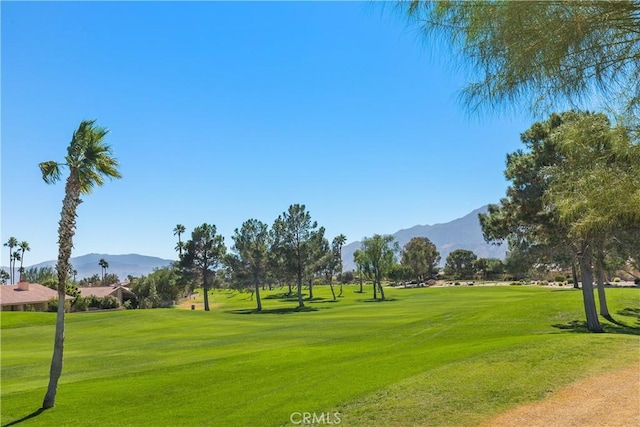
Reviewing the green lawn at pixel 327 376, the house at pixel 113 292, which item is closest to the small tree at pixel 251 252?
the house at pixel 113 292

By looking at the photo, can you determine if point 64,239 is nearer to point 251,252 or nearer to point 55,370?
point 55,370

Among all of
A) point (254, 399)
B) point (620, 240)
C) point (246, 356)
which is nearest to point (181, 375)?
point (246, 356)

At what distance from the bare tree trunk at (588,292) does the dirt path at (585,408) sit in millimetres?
14376

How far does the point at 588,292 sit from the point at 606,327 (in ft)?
9.23

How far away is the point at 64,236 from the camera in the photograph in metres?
14.7

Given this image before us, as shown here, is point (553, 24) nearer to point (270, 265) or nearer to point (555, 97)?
point (555, 97)

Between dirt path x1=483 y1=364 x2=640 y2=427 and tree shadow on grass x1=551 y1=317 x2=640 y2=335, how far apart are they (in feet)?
47.4

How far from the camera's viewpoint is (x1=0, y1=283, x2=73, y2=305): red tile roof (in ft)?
192

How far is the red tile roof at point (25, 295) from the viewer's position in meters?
58.5

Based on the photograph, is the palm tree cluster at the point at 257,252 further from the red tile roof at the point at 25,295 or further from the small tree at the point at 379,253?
the red tile roof at the point at 25,295

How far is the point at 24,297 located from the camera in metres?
61.0

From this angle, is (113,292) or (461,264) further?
(461,264)

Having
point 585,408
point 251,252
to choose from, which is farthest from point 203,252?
point 585,408

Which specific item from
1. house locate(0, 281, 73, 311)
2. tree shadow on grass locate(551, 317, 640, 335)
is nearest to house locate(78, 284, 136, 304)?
house locate(0, 281, 73, 311)
